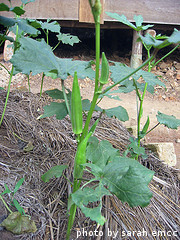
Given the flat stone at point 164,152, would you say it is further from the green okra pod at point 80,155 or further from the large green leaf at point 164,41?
the large green leaf at point 164,41

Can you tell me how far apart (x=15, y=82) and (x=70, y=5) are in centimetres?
136

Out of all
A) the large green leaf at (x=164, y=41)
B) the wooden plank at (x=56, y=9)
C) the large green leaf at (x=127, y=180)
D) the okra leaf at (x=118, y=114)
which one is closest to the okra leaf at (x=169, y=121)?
the okra leaf at (x=118, y=114)

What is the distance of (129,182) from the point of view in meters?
0.72

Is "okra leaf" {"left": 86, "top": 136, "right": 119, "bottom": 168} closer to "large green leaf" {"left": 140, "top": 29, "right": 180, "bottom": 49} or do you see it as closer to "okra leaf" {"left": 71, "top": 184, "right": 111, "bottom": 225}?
"okra leaf" {"left": 71, "top": 184, "right": 111, "bottom": 225}

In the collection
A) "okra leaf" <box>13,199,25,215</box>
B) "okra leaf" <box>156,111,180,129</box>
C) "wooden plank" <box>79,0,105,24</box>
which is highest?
"wooden plank" <box>79,0,105,24</box>

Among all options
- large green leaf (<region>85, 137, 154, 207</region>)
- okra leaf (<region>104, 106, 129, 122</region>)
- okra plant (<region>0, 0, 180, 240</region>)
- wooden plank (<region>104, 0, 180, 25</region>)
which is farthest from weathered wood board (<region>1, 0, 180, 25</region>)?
large green leaf (<region>85, 137, 154, 207</region>)

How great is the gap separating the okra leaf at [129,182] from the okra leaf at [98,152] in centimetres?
16

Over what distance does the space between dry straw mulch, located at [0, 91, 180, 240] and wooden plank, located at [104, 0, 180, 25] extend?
7.83 feet

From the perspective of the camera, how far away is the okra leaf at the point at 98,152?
0.96 m

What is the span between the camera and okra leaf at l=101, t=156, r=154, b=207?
69cm

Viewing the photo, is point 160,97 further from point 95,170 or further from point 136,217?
point 95,170

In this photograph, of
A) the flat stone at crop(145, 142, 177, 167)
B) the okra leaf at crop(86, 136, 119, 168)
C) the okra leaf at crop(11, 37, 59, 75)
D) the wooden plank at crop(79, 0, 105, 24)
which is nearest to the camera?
the okra leaf at crop(11, 37, 59, 75)

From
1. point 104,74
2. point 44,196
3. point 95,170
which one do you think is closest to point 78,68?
point 104,74

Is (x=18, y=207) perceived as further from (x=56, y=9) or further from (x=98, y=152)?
(x=56, y=9)
